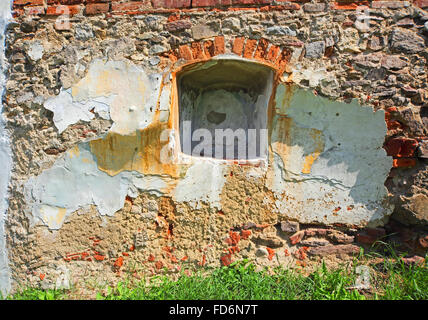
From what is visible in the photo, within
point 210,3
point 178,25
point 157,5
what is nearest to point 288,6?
point 210,3

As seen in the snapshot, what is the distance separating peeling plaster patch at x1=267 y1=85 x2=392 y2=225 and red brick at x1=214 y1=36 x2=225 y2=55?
0.58 metres

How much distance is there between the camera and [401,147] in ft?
9.02

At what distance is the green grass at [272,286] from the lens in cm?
250

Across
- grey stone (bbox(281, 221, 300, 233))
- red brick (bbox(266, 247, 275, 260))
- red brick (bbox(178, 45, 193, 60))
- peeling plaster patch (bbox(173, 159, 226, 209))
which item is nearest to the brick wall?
red brick (bbox(178, 45, 193, 60))

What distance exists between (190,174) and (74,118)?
43.1 inches

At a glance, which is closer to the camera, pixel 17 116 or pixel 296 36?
pixel 296 36

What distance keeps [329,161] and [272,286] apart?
1.09m

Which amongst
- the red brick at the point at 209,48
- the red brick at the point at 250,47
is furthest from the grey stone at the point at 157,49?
the red brick at the point at 250,47

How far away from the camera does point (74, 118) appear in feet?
9.64

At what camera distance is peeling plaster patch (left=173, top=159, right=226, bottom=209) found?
114 inches

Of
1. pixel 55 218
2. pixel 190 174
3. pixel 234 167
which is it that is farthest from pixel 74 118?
pixel 234 167

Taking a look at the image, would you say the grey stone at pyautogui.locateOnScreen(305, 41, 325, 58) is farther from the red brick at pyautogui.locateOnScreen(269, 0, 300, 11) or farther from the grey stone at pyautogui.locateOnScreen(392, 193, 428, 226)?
the grey stone at pyautogui.locateOnScreen(392, 193, 428, 226)

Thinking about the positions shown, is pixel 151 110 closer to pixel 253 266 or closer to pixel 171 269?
pixel 171 269
